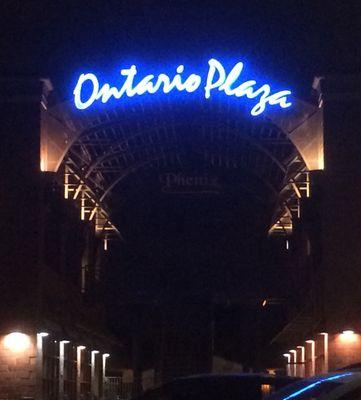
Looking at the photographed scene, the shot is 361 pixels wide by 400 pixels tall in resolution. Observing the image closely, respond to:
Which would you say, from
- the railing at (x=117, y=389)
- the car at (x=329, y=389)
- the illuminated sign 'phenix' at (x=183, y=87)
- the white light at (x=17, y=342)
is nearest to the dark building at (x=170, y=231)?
the white light at (x=17, y=342)

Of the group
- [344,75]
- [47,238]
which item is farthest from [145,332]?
[344,75]

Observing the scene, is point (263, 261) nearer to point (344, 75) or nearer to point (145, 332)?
point (145, 332)

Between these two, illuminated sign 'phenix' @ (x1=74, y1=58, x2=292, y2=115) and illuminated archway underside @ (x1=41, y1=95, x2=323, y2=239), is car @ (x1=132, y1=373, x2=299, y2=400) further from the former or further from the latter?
illuminated sign 'phenix' @ (x1=74, y1=58, x2=292, y2=115)

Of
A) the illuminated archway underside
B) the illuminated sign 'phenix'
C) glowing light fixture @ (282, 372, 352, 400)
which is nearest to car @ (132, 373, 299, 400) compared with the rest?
glowing light fixture @ (282, 372, 352, 400)

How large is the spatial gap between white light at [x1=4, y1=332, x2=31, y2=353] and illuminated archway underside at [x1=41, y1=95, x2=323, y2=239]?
18.3 feet

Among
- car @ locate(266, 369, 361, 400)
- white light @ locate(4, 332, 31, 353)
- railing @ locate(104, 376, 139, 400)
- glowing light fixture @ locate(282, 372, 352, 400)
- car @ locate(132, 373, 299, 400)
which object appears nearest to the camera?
car @ locate(266, 369, 361, 400)

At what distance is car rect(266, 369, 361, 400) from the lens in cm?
798

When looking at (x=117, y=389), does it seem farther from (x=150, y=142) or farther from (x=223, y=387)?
(x=223, y=387)

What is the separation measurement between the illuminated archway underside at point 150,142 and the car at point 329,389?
76.9 ft

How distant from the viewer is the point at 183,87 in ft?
108

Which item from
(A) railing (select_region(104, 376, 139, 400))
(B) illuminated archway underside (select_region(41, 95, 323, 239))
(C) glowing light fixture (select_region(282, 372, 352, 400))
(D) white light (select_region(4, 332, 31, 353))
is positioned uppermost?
(B) illuminated archway underside (select_region(41, 95, 323, 239))

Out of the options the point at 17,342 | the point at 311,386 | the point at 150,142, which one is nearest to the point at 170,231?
the point at 150,142

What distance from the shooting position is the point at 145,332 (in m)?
55.9

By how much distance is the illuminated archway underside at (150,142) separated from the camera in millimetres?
33219
